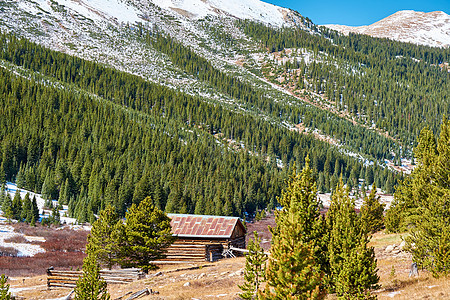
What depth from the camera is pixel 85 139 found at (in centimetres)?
12100

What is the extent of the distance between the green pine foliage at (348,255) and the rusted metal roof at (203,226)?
24569mm

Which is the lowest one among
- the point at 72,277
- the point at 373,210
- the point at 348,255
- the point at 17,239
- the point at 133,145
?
the point at 17,239

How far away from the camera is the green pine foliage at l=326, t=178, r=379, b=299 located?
51.1ft

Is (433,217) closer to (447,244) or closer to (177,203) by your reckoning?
(447,244)

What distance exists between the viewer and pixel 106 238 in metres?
33.2

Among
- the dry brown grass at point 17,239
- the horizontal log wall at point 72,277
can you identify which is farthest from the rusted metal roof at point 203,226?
the dry brown grass at point 17,239

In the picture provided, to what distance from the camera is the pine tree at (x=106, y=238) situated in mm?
32531

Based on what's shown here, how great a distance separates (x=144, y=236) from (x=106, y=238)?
356cm

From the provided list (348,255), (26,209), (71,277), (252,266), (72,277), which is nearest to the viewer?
(252,266)

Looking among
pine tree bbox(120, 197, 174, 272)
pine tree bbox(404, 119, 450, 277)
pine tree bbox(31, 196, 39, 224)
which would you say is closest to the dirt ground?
pine tree bbox(404, 119, 450, 277)

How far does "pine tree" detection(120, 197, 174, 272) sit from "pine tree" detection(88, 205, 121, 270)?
2.97ft

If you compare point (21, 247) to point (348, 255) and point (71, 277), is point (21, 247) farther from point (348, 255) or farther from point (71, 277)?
point (348, 255)

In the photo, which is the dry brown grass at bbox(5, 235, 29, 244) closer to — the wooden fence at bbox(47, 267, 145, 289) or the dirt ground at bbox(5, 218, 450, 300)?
the dirt ground at bbox(5, 218, 450, 300)

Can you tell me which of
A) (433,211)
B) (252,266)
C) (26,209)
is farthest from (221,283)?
(26,209)
